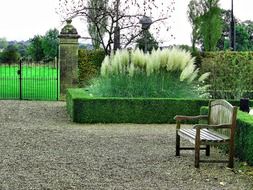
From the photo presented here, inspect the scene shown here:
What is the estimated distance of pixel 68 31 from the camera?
19234mm

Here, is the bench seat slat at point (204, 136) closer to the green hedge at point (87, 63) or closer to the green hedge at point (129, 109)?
the green hedge at point (129, 109)

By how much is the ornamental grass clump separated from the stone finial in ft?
17.4

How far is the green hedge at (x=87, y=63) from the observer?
20.4 m

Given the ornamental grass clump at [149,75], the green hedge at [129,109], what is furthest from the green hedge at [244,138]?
the ornamental grass clump at [149,75]

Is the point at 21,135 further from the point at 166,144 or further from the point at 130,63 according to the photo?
the point at 130,63

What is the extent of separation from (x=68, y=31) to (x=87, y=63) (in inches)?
68.3

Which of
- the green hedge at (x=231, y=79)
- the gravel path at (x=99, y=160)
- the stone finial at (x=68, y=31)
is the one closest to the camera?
the gravel path at (x=99, y=160)

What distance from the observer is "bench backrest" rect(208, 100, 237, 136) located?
299 inches

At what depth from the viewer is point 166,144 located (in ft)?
32.1

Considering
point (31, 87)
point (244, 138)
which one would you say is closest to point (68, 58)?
point (31, 87)

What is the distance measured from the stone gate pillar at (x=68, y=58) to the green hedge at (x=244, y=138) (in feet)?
37.0

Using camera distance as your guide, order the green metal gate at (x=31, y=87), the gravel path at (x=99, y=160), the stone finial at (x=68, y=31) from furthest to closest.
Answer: the green metal gate at (x=31, y=87)
the stone finial at (x=68, y=31)
the gravel path at (x=99, y=160)

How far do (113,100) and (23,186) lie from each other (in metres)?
6.82

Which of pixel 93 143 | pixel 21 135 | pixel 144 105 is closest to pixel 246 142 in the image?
pixel 93 143
